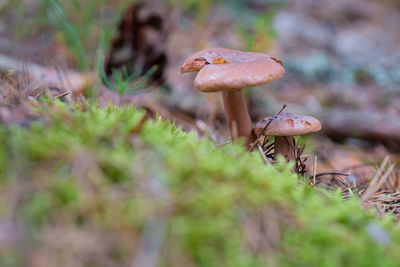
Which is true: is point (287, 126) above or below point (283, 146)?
above

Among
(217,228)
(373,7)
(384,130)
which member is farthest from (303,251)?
(373,7)

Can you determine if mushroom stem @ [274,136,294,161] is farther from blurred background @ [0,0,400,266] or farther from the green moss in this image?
the green moss

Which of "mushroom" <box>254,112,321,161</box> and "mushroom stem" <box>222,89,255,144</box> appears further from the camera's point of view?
"mushroom stem" <box>222,89,255,144</box>

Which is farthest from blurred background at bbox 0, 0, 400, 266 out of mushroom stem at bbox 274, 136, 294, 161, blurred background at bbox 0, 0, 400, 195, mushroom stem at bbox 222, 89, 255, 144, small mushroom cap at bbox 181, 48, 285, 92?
small mushroom cap at bbox 181, 48, 285, 92

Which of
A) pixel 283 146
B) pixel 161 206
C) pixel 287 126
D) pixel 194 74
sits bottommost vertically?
pixel 194 74

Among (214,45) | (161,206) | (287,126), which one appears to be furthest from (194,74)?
(161,206)

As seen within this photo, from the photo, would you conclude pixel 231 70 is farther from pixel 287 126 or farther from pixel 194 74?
pixel 194 74

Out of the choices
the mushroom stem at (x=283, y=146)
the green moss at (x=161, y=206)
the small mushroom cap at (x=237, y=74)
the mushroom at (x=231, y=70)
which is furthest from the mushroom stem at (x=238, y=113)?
the green moss at (x=161, y=206)

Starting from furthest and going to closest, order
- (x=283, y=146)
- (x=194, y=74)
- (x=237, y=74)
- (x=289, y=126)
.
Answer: (x=194, y=74) → (x=283, y=146) → (x=289, y=126) → (x=237, y=74)
